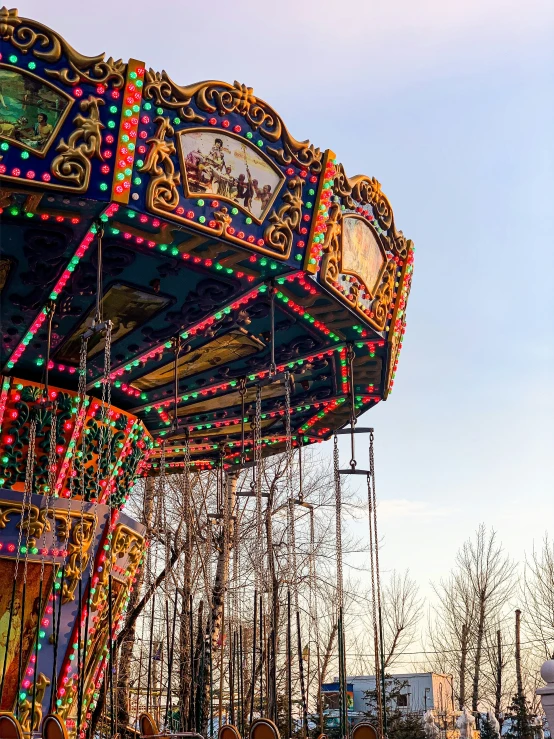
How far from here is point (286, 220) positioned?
890 centimetres

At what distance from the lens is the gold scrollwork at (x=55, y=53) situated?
7.54 metres

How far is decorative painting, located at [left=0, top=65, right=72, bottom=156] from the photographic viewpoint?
24.8 ft

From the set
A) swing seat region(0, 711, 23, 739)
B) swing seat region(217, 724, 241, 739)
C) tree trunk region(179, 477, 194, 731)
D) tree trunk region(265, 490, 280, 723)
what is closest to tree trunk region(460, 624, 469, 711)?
tree trunk region(179, 477, 194, 731)

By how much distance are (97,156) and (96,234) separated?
785 millimetres

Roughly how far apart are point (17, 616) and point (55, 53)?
6.13 m

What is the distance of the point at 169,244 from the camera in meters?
8.54

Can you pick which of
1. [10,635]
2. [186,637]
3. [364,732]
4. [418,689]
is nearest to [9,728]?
[10,635]

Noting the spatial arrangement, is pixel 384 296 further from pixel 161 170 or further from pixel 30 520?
pixel 30 520

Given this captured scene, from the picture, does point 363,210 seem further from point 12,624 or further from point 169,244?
point 12,624

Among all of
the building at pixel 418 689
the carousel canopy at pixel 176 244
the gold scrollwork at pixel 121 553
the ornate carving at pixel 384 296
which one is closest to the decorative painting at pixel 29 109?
the carousel canopy at pixel 176 244

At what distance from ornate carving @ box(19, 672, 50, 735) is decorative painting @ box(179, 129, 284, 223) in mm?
5769

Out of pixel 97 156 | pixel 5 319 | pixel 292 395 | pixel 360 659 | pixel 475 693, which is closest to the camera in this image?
pixel 97 156

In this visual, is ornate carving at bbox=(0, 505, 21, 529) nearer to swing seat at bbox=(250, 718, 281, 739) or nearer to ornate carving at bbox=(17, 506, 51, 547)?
ornate carving at bbox=(17, 506, 51, 547)

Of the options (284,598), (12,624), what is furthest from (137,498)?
(12,624)
